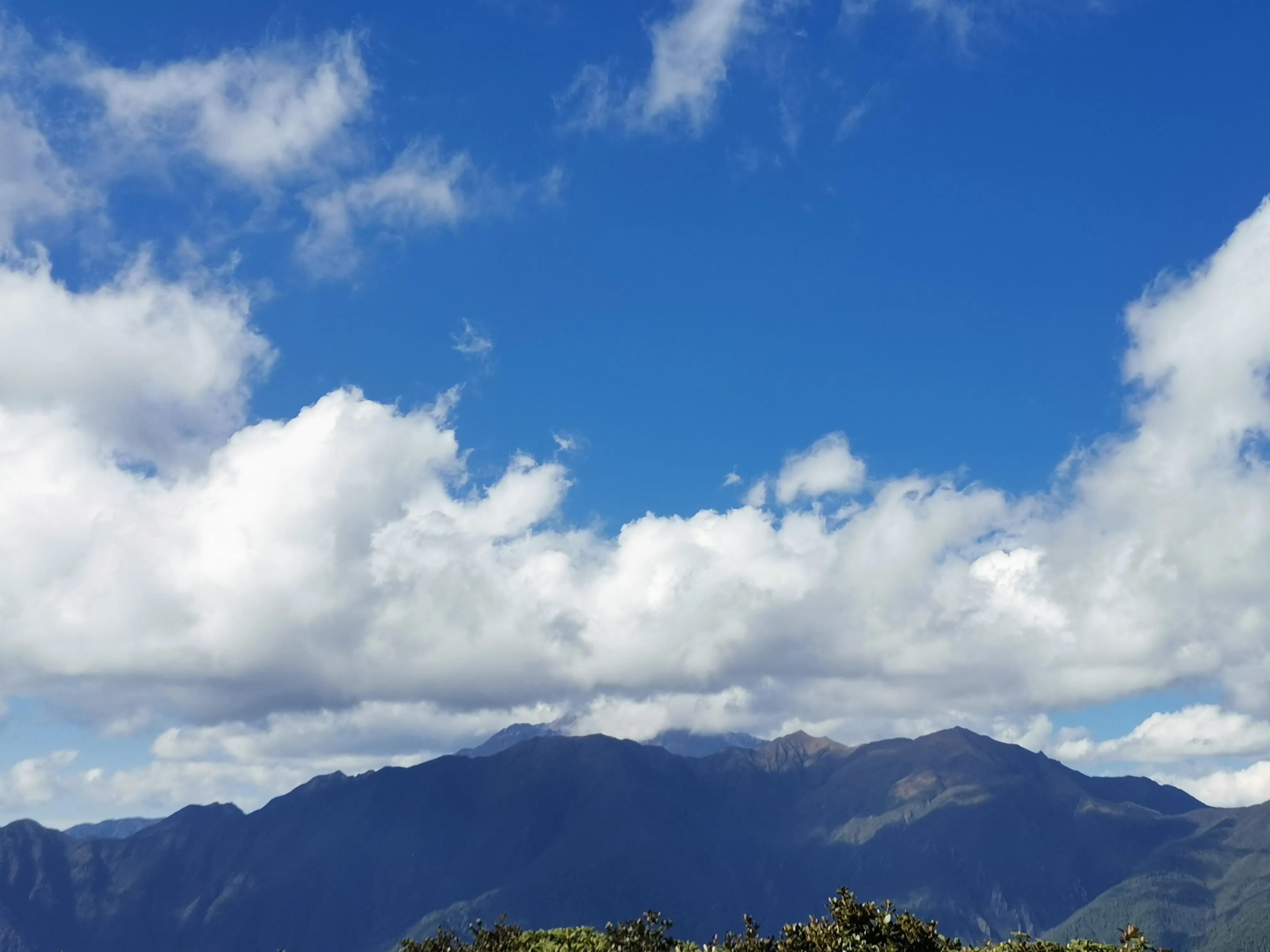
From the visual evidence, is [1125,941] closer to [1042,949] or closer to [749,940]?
[1042,949]

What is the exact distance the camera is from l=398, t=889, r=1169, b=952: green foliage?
1527 inches

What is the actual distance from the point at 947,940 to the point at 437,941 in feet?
82.9

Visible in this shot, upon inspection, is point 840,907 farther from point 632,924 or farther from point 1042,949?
point 632,924

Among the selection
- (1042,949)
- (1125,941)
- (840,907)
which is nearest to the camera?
(1125,941)

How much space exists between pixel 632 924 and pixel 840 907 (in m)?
14.7

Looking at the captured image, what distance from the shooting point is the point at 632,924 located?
5053cm

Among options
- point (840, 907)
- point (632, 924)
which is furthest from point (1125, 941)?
point (632, 924)

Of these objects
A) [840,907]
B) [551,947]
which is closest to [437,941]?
[551,947]

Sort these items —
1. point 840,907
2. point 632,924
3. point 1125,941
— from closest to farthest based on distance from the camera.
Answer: point 1125,941, point 840,907, point 632,924

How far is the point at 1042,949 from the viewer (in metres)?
42.6

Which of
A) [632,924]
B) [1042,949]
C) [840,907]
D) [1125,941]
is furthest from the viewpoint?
[632,924]

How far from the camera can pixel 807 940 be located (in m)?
40.7

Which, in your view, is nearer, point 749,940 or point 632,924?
point 749,940

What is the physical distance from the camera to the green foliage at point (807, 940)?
38781mm
